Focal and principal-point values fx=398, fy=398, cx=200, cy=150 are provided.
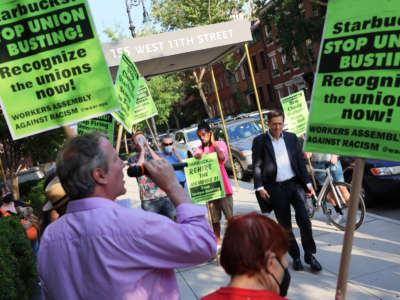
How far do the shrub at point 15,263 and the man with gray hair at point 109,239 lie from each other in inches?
88.1

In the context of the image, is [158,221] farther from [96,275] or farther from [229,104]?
[229,104]

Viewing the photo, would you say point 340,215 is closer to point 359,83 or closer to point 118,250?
point 359,83

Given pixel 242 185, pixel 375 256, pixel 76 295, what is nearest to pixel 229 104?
Result: pixel 242 185

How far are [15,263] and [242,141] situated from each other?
1026 cm

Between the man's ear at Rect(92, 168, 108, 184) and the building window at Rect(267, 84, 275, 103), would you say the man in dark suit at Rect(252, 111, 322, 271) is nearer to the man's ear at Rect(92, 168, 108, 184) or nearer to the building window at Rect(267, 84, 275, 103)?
the man's ear at Rect(92, 168, 108, 184)

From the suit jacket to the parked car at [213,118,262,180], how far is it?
25.5 ft

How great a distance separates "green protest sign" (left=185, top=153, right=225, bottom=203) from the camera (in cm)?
537

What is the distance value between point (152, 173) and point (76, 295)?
568 millimetres

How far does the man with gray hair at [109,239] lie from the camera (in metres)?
1.49

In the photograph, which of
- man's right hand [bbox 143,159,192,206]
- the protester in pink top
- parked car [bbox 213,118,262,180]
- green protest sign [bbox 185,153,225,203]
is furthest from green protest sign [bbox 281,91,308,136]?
man's right hand [bbox 143,159,192,206]

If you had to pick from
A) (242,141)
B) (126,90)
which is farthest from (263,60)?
(126,90)

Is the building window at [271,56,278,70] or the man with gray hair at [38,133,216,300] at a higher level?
the building window at [271,56,278,70]

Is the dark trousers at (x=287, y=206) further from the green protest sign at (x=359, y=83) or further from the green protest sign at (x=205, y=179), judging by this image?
the green protest sign at (x=359, y=83)

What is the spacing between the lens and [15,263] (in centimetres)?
418
